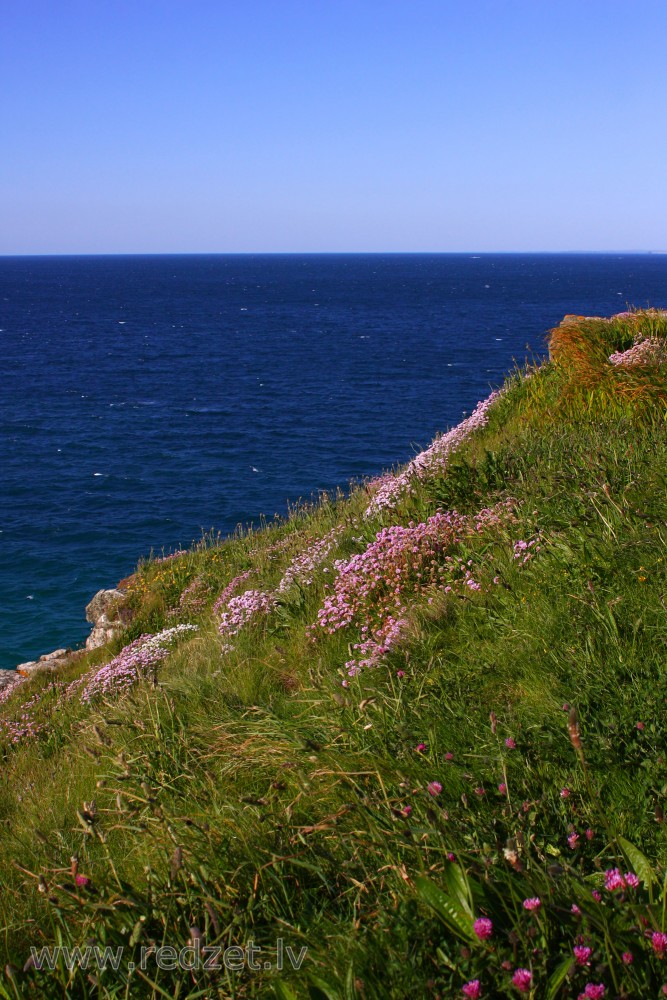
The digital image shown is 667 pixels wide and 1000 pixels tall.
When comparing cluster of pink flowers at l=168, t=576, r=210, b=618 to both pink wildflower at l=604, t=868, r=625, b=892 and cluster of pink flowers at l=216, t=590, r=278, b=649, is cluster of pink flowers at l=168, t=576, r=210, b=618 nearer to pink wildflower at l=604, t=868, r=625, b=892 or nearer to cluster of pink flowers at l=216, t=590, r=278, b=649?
cluster of pink flowers at l=216, t=590, r=278, b=649

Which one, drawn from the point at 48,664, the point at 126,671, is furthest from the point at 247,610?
the point at 48,664

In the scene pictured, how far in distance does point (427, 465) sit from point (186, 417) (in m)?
38.5

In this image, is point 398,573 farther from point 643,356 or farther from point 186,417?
point 186,417

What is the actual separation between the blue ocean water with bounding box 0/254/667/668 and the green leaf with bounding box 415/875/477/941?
853 centimetres

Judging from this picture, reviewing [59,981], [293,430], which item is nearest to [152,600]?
[59,981]

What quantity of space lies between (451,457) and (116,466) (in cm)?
2901

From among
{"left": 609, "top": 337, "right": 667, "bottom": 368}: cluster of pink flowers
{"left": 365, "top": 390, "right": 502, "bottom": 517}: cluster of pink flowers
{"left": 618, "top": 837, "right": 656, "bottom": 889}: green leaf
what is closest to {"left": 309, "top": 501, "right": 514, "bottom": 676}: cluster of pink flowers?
{"left": 365, "top": 390, "right": 502, "bottom": 517}: cluster of pink flowers

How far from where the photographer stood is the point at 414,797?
10.1ft

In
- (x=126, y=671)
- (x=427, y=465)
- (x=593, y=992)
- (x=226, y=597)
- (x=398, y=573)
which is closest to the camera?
(x=593, y=992)

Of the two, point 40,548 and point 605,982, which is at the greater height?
point 605,982

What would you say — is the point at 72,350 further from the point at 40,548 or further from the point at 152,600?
the point at 152,600

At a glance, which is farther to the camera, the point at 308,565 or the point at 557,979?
A: the point at 308,565

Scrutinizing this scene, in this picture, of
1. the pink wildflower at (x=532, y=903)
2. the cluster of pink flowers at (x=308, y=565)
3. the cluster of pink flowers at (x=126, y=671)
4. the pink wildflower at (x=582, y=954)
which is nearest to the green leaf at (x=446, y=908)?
the pink wildflower at (x=532, y=903)

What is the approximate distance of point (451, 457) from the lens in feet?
30.9
